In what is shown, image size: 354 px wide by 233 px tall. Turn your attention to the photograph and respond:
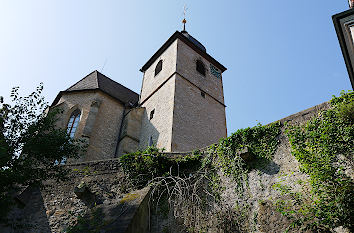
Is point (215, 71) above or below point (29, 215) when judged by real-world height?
above

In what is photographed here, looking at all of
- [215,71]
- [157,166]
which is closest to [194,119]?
[215,71]

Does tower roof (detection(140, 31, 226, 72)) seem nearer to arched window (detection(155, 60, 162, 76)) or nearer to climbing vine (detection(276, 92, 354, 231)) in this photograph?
arched window (detection(155, 60, 162, 76))

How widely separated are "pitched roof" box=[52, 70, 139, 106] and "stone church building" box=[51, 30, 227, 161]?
64 millimetres

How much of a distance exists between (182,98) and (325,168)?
10.0 m

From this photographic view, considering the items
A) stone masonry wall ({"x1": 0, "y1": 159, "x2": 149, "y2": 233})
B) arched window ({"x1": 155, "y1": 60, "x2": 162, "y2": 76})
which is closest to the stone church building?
arched window ({"x1": 155, "y1": 60, "x2": 162, "y2": 76})

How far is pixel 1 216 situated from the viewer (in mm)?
7559

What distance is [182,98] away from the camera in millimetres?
15312

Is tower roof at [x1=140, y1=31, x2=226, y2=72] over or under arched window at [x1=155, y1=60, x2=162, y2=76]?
over

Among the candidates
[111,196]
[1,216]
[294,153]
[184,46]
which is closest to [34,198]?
[1,216]

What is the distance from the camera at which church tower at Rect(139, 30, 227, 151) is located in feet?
45.8

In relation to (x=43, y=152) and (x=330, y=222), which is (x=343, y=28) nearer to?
(x=330, y=222)

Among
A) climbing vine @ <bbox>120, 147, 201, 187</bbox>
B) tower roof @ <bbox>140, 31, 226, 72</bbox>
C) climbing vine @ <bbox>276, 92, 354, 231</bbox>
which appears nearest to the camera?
climbing vine @ <bbox>276, 92, 354, 231</bbox>

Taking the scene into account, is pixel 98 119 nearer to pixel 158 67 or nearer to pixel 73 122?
pixel 73 122

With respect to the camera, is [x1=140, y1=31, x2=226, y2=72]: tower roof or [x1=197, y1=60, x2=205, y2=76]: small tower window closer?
[x1=140, y1=31, x2=226, y2=72]: tower roof
